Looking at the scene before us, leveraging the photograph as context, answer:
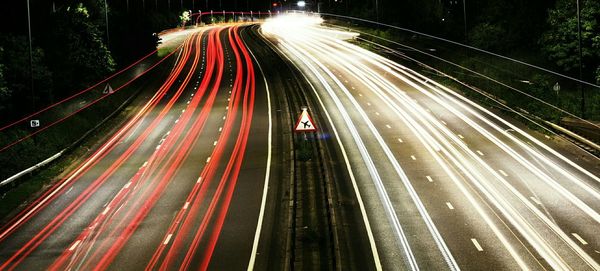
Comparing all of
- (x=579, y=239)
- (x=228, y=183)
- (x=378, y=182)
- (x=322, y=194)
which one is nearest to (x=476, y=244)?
(x=579, y=239)

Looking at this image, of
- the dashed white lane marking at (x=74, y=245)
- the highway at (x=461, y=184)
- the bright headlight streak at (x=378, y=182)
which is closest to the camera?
the highway at (x=461, y=184)

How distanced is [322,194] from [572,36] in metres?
30.7

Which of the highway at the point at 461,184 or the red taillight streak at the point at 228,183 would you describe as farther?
the red taillight streak at the point at 228,183

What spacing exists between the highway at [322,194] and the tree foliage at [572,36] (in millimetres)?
9174

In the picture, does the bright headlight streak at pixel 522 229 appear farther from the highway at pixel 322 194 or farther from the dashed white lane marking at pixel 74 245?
the dashed white lane marking at pixel 74 245

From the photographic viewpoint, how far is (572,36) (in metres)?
45.5

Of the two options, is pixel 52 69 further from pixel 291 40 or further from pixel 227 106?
pixel 291 40

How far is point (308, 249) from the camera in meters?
18.1

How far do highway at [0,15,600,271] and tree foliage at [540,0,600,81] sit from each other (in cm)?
917

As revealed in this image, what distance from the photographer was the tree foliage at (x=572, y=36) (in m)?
44.3

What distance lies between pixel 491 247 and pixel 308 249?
216 inches

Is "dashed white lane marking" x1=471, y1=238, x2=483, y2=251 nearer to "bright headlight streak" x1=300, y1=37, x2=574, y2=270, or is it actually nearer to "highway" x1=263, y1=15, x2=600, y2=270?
"highway" x1=263, y1=15, x2=600, y2=270

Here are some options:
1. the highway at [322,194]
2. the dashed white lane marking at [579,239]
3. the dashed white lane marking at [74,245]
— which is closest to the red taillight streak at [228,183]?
the highway at [322,194]

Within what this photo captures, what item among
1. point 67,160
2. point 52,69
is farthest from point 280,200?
point 52,69
